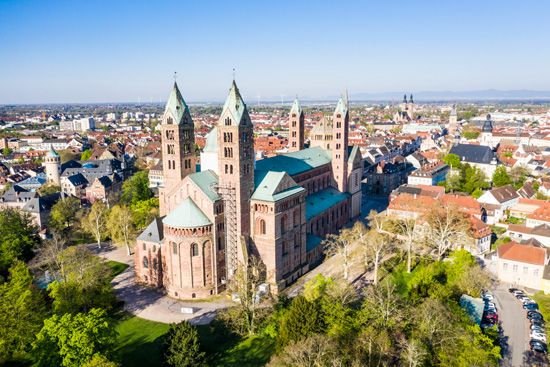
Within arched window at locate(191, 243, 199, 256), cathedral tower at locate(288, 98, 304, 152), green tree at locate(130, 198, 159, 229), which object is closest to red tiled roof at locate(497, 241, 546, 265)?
cathedral tower at locate(288, 98, 304, 152)

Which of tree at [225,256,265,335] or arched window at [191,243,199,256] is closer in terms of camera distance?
tree at [225,256,265,335]

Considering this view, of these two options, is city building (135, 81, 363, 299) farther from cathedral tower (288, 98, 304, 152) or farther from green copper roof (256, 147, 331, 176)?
cathedral tower (288, 98, 304, 152)

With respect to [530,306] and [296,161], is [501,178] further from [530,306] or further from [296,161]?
[296,161]

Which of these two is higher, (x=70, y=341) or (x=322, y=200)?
(x=322, y=200)

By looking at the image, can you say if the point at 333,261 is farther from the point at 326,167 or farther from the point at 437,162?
the point at 437,162

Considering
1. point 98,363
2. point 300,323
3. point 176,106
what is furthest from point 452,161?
point 98,363
